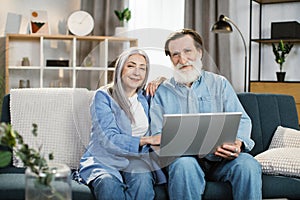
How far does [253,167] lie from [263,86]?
6.96ft

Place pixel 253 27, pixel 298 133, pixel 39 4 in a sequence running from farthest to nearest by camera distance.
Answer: pixel 39 4, pixel 253 27, pixel 298 133

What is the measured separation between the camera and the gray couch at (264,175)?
267 cm

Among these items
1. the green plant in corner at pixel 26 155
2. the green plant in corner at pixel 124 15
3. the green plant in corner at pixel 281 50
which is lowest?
the green plant in corner at pixel 26 155

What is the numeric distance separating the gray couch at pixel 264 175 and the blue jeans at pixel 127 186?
0.06 m

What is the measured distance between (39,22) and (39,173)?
4.06 meters

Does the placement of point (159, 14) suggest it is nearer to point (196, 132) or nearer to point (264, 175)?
point (264, 175)

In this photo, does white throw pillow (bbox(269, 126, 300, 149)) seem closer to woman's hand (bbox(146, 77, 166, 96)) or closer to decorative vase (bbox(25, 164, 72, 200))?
woman's hand (bbox(146, 77, 166, 96))

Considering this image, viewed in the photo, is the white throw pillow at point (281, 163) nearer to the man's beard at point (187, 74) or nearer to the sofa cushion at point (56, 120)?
the man's beard at point (187, 74)

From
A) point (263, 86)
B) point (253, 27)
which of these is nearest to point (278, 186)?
point (263, 86)

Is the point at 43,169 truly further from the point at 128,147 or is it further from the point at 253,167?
the point at 253,167

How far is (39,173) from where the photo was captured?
5.14 feet

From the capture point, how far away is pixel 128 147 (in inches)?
110

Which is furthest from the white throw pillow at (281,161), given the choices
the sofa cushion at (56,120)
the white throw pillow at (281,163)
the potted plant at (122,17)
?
the potted plant at (122,17)

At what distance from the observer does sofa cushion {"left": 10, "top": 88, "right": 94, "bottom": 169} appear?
3.09 metres
